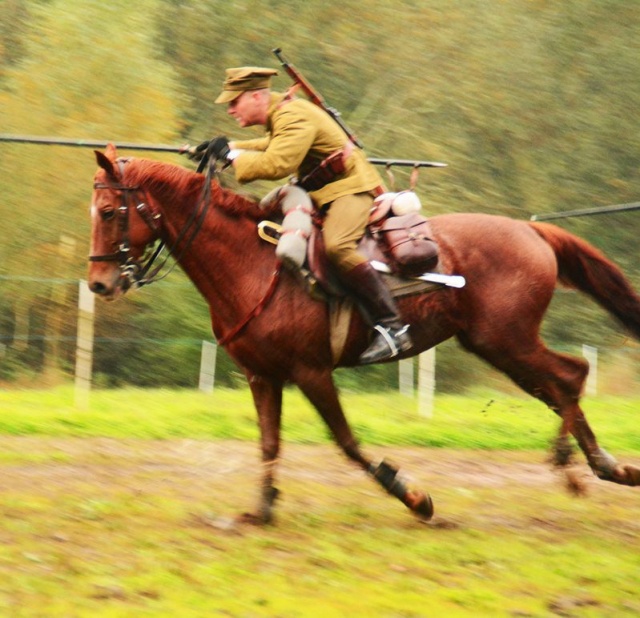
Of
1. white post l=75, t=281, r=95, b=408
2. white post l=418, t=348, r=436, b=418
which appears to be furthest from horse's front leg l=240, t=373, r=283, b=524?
white post l=418, t=348, r=436, b=418

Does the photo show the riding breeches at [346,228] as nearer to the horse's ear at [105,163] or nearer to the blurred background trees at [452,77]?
the horse's ear at [105,163]

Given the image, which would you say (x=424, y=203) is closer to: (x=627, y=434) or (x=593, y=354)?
(x=593, y=354)

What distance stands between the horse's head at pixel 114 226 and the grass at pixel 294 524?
4.82 feet

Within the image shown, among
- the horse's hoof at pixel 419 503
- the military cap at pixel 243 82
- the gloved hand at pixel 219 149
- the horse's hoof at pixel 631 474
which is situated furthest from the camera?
the horse's hoof at pixel 631 474

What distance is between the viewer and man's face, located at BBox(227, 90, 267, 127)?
273 inches

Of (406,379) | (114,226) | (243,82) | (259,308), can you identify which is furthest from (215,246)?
(406,379)

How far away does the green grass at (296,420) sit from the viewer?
34.7 ft

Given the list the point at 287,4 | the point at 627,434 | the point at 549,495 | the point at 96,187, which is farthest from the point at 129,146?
the point at 287,4

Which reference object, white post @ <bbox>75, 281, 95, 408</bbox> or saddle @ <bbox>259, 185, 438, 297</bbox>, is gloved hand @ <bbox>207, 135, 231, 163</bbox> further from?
white post @ <bbox>75, 281, 95, 408</bbox>

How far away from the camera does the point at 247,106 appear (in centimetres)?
695

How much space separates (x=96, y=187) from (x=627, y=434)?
6441 millimetres

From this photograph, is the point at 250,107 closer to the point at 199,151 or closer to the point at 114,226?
the point at 199,151

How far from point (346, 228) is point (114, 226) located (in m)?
1.40

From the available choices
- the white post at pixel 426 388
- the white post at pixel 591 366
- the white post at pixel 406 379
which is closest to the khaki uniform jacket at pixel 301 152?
the white post at pixel 426 388
